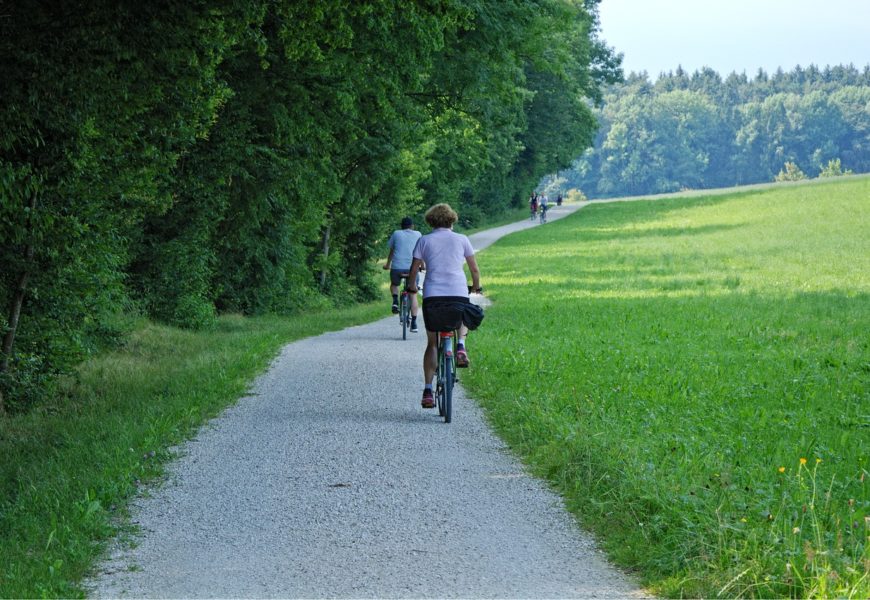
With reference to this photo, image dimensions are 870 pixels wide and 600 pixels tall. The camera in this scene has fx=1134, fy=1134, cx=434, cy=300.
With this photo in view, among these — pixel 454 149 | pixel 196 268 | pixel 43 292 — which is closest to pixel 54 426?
pixel 43 292

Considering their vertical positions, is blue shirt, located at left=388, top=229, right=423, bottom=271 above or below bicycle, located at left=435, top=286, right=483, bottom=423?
above

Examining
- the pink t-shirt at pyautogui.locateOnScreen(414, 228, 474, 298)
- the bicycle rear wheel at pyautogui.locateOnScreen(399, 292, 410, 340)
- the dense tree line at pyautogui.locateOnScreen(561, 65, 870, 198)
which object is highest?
the dense tree line at pyautogui.locateOnScreen(561, 65, 870, 198)

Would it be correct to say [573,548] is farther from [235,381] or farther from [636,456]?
[235,381]

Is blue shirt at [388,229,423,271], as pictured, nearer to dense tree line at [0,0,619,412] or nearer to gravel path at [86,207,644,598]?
dense tree line at [0,0,619,412]

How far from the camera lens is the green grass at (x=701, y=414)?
19.1 ft

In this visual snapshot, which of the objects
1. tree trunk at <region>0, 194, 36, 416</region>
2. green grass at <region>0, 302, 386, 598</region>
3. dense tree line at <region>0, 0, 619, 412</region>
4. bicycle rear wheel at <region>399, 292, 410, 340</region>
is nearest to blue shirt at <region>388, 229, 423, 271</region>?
bicycle rear wheel at <region>399, 292, 410, 340</region>

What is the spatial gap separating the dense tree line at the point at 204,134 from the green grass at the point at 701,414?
409 centimetres

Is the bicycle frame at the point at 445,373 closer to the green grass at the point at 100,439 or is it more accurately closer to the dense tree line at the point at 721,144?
the green grass at the point at 100,439

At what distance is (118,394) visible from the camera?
43.8 ft

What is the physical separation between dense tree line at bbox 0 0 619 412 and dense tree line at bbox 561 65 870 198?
489 ft

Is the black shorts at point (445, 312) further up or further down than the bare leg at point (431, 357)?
further up

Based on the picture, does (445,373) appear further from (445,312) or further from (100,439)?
(100,439)

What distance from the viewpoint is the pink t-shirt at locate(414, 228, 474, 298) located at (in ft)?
35.3

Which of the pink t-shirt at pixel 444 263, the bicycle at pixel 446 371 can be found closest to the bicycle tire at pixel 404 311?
the bicycle at pixel 446 371
